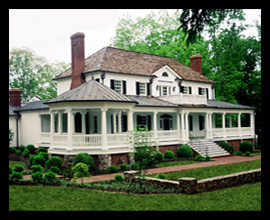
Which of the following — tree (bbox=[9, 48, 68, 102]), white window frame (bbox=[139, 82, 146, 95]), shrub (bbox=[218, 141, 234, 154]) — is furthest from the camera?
tree (bbox=[9, 48, 68, 102])

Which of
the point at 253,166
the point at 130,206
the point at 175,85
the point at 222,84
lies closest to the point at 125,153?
the point at 253,166

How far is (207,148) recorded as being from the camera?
26125 mm

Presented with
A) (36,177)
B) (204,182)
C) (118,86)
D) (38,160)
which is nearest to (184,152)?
(118,86)

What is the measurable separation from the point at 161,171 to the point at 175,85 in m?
14.2

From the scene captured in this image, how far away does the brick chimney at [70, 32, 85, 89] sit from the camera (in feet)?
84.7

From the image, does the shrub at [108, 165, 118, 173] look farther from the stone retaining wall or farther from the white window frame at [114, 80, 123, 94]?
the white window frame at [114, 80, 123, 94]

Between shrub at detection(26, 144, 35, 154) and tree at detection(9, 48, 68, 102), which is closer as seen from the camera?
shrub at detection(26, 144, 35, 154)

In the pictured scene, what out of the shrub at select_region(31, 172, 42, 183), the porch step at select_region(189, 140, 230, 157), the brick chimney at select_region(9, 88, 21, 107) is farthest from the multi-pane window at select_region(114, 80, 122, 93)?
the shrub at select_region(31, 172, 42, 183)

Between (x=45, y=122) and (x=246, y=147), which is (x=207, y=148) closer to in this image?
(x=246, y=147)

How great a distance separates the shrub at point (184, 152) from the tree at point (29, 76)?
1985cm

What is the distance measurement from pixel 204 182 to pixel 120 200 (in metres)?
3.52

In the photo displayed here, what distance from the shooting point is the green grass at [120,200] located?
10155 mm

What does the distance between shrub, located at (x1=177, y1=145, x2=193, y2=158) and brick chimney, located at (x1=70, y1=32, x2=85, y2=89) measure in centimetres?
981

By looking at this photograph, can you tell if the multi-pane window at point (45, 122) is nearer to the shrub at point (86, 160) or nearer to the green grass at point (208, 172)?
the shrub at point (86, 160)
